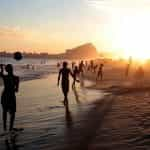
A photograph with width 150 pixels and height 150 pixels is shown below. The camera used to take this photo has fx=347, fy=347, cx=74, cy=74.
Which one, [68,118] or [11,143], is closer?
[11,143]

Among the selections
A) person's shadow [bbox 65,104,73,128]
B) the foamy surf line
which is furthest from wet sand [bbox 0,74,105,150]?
the foamy surf line

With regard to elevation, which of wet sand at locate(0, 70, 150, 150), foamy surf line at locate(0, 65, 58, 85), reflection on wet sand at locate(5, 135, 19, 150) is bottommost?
foamy surf line at locate(0, 65, 58, 85)

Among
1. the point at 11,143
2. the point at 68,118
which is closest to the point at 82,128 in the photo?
the point at 68,118

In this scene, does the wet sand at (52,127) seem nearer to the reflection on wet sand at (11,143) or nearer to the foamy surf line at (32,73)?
the reflection on wet sand at (11,143)

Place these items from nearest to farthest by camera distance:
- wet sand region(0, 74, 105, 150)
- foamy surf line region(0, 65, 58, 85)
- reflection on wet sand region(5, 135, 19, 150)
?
reflection on wet sand region(5, 135, 19, 150) < wet sand region(0, 74, 105, 150) < foamy surf line region(0, 65, 58, 85)

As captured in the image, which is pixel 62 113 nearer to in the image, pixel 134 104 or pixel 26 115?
pixel 26 115

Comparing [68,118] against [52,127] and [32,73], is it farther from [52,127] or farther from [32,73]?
[32,73]

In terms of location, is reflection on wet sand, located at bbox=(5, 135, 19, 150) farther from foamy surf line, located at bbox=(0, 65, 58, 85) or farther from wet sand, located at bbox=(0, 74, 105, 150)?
foamy surf line, located at bbox=(0, 65, 58, 85)

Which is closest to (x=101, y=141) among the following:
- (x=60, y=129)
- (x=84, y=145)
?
(x=84, y=145)

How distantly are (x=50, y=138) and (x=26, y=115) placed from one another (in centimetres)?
435

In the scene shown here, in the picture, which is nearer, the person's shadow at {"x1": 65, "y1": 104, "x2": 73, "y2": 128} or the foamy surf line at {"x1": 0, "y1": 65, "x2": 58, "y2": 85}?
the person's shadow at {"x1": 65, "y1": 104, "x2": 73, "y2": 128}

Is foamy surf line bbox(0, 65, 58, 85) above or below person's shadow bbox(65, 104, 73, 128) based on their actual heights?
below

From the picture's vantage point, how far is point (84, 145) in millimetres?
8875

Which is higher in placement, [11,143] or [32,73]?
[11,143]
